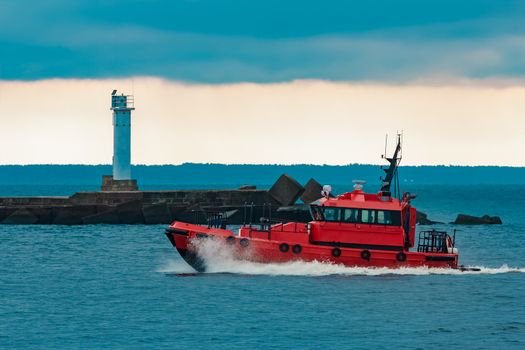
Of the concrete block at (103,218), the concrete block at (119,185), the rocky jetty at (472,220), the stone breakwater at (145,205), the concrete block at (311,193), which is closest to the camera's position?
the concrete block at (311,193)

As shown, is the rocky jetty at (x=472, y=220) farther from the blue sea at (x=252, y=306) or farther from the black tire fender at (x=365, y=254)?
the black tire fender at (x=365, y=254)

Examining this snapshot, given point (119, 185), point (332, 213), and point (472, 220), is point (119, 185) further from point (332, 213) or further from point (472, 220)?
point (332, 213)

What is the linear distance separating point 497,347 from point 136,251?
2682 cm

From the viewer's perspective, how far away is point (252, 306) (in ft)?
106

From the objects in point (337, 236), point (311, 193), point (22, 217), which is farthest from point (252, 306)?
point (22, 217)

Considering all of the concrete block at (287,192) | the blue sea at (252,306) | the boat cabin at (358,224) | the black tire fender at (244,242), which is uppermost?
the concrete block at (287,192)

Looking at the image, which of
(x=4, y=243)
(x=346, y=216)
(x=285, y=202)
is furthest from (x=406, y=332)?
(x=285, y=202)

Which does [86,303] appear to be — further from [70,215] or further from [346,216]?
[70,215]

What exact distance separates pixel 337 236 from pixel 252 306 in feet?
17.2

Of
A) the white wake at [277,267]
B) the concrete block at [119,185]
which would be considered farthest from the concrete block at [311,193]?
the white wake at [277,267]

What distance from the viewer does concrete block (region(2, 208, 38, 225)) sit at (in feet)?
222

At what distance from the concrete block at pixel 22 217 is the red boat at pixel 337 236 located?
3236cm

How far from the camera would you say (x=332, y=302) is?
33.1 m

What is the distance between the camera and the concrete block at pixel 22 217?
67.6 meters
